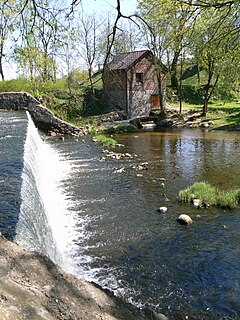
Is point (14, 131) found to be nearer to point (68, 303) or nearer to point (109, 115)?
point (68, 303)

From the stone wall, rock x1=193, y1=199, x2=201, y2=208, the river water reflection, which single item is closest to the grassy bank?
the stone wall

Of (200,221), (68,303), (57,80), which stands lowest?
(200,221)

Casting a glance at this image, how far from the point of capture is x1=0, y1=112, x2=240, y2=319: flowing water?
5.00m

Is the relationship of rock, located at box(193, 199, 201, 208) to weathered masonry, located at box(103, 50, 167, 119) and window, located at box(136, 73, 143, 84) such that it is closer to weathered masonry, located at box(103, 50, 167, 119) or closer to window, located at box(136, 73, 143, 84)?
weathered masonry, located at box(103, 50, 167, 119)

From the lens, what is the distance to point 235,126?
2381 cm

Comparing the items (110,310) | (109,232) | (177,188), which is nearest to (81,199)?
(109,232)

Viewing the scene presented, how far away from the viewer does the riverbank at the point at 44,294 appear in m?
2.59

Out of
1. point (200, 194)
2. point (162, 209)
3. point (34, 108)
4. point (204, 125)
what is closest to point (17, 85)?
point (34, 108)

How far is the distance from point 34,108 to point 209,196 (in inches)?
606

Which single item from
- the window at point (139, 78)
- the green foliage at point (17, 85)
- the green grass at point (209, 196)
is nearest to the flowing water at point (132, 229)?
the green grass at point (209, 196)

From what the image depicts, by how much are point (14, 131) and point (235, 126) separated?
652 inches

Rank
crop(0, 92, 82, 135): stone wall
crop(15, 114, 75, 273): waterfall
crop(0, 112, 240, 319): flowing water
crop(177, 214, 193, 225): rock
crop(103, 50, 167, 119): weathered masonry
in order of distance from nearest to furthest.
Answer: crop(15, 114, 75, 273): waterfall, crop(0, 112, 240, 319): flowing water, crop(177, 214, 193, 225): rock, crop(0, 92, 82, 135): stone wall, crop(103, 50, 167, 119): weathered masonry

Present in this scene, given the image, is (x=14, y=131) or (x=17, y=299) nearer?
(x=17, y=299)

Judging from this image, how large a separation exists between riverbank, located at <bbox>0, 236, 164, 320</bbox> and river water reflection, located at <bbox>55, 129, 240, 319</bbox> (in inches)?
64.0
